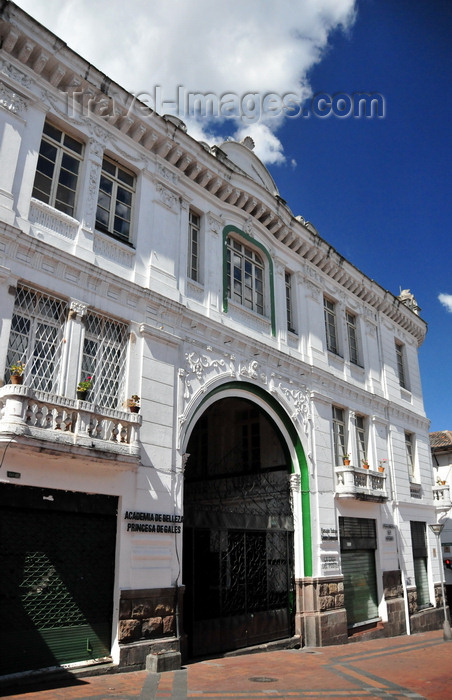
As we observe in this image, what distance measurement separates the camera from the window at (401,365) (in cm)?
2232

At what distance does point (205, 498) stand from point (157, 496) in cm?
723

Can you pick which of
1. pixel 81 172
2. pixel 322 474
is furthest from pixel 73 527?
pixel 322 474

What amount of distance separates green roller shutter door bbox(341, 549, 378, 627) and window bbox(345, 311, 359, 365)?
6.31m

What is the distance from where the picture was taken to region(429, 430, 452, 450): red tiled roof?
1204 inches

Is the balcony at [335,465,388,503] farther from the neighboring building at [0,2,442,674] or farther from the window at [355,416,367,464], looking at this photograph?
the window at [355,416,367,464]

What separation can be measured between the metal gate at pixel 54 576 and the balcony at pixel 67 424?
97cm

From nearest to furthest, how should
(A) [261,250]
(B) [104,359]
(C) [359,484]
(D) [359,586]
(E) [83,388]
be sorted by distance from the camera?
1. (E) [83,388]
2. (B) [104,359]
3. (A) [261,250]
4. (D) [359,586]
5. (C) [359,484]

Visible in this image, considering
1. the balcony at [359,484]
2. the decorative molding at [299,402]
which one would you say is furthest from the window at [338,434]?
the decorative molding at [299,402]

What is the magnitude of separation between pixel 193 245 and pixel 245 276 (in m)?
1.91

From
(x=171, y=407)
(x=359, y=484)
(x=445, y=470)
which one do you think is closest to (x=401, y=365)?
(x=359, y=484)

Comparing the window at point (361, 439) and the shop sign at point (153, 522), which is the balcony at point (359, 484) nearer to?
the window at point (361, 439)

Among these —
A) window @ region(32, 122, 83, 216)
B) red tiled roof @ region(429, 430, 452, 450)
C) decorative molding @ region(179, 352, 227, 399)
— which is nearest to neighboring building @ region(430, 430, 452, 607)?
red tiled roof @ region(429, 430, 452, 450)

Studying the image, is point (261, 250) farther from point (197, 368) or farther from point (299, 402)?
point (197, 368)

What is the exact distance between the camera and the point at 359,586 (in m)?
16.4
